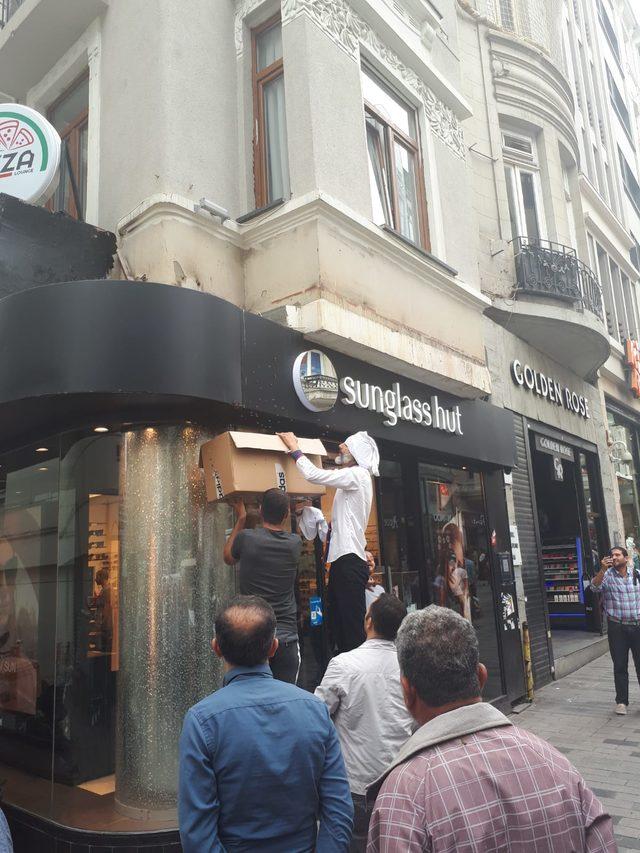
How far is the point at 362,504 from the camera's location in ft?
17.5

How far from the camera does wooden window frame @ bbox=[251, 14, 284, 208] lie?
7.01 metres

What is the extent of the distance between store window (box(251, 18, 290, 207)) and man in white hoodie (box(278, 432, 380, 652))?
3.06m

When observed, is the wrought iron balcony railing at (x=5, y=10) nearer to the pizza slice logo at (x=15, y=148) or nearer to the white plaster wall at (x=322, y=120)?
the pizza slice logo at (x=15, y=148)

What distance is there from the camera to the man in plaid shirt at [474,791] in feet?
5.48

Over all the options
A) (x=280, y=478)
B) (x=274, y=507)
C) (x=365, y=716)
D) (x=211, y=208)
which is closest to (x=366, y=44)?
(x=211, y=208)

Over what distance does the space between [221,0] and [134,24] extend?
3.73 feet

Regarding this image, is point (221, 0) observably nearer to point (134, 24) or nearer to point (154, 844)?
point (134, 24)

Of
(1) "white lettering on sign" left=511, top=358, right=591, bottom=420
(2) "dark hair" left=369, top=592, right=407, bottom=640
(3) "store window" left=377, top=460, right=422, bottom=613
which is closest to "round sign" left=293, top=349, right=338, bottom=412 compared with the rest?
(3) "store window" left=377, top=460, right=422, bottom=613

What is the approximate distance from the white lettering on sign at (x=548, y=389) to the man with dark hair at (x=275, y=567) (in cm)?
715

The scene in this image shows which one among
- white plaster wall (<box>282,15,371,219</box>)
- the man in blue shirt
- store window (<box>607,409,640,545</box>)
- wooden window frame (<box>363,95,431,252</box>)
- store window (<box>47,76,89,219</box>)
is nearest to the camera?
the man in blue shirt

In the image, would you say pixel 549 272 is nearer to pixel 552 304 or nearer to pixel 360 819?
pixel 552 304

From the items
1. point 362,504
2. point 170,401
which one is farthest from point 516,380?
point 170,401

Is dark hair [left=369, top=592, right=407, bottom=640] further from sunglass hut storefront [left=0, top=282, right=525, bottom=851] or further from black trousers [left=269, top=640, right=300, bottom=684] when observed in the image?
sunglass hut storefront [left=0, top=282, right=525, bottom=851]

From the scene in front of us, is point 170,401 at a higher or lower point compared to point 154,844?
higher
